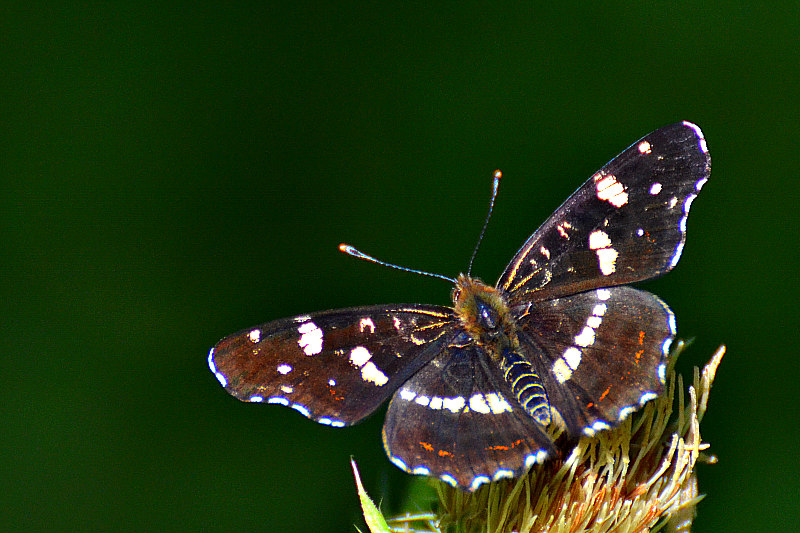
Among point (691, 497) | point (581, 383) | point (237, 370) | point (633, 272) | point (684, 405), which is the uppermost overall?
point (237, 370)

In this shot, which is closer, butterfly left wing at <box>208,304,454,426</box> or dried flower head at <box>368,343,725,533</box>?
dried flower head at <box>368,343,725,533</box>

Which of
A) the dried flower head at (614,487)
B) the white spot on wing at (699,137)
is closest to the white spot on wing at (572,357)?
→ the dried flower head at (614,487)

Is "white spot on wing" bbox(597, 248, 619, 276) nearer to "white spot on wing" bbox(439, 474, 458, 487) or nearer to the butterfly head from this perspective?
the butterfly head

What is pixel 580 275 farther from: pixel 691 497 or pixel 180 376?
pixel 180 376

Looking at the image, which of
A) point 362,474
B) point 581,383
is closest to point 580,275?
point 581,383

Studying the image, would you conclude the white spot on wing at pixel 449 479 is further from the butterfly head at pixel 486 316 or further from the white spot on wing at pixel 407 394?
the butterfly head at pixel 486 316

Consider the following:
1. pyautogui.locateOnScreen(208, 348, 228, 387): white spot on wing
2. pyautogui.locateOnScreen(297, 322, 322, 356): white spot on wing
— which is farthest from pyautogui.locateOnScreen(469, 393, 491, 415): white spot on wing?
pyautogui.locateOnScreen(208, 348, 228, 387): white spot on wing
